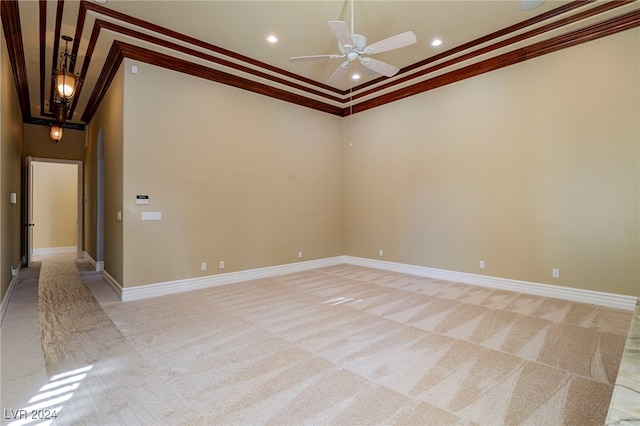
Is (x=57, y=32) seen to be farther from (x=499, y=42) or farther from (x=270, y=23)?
(x=499, y=42)

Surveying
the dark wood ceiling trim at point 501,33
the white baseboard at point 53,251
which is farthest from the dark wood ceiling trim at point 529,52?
the white baseboard at point 53,251

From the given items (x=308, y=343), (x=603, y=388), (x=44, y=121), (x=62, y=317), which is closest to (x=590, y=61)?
(x=603, y=388)

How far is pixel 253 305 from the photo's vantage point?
4.15m

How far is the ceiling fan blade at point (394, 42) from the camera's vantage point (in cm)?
309

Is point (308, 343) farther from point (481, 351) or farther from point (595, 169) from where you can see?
point (595, 169)

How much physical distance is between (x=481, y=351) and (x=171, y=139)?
4.95 metres

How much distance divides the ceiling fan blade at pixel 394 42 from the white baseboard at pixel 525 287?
377 cm

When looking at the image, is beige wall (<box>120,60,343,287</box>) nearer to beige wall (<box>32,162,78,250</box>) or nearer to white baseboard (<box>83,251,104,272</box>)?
white baseboard (<box>83,251,104,272</box>)

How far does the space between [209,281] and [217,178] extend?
5.84ft

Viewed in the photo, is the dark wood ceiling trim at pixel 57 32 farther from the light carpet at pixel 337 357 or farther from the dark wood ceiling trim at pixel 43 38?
the light carpet at pixel 337 357

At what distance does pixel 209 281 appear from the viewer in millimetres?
5117

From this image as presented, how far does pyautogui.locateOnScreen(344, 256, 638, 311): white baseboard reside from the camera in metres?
3.88

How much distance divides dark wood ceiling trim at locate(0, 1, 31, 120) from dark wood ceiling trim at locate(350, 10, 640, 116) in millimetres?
5806

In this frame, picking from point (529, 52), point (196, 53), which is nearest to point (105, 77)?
point (196, 53)
